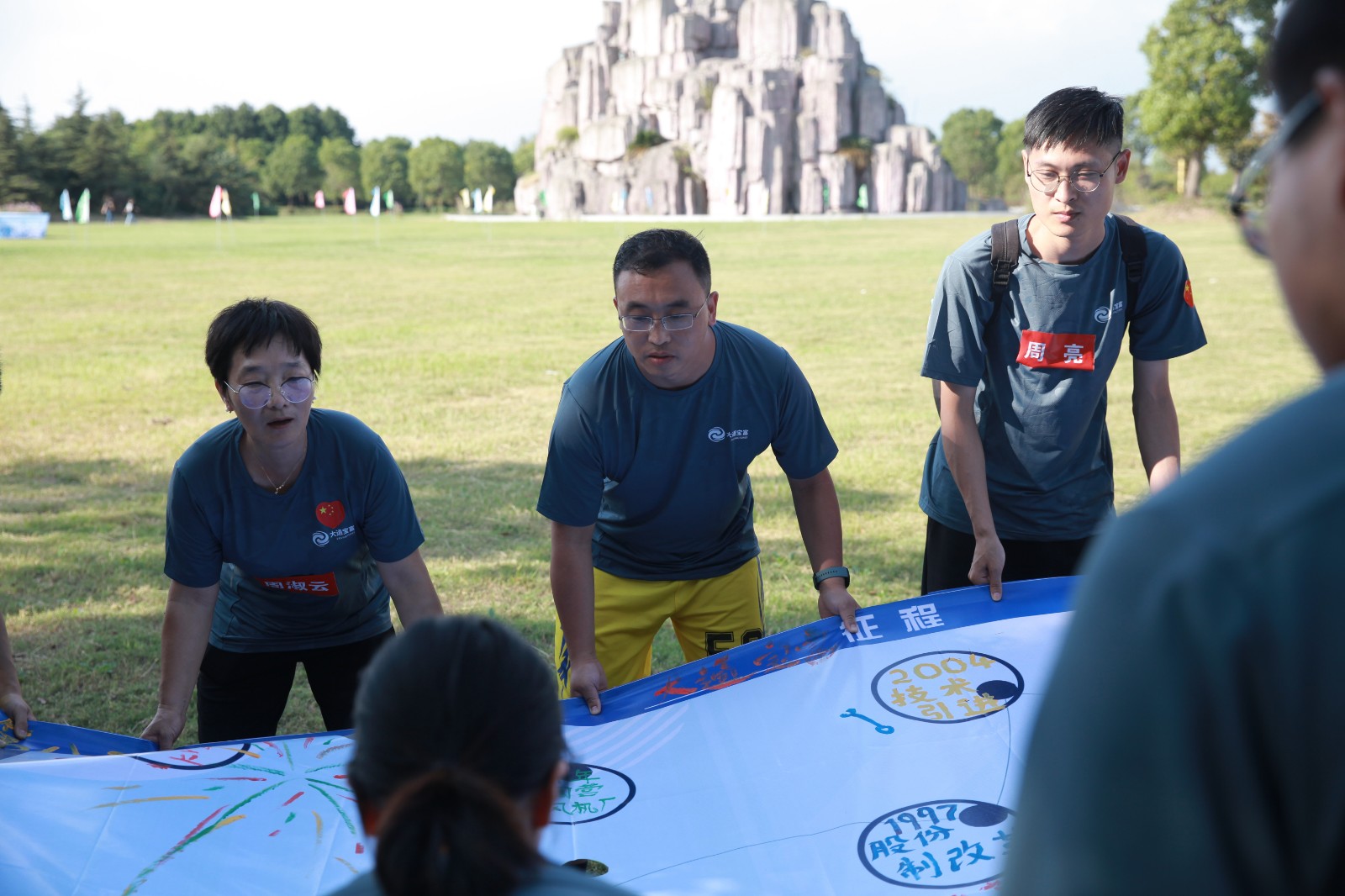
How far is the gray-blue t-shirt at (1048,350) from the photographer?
13.5 ft

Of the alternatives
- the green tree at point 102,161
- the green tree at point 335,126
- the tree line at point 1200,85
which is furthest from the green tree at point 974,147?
the green tree at point 102,161

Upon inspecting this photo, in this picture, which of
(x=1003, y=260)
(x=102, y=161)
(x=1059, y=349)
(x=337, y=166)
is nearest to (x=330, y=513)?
(x=1003, y=260)

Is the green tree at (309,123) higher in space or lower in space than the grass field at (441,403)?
higher

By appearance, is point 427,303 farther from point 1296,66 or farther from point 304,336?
point 1296,66

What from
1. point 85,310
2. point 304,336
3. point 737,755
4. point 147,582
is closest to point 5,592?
point 147,582

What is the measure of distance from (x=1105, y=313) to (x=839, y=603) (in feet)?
4.70

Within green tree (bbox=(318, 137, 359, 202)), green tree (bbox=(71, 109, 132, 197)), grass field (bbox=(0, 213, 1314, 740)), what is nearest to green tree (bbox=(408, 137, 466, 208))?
green tree (bbox=(318, 137, 359, 202))

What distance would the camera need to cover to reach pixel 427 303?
23188mm

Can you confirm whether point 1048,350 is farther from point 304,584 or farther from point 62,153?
point 62,153

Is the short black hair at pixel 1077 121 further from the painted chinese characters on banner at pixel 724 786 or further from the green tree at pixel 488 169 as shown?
the green tree at pixel 488 169

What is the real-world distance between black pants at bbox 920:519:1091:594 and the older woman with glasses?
199 cm

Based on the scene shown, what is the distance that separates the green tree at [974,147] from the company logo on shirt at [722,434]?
427ft

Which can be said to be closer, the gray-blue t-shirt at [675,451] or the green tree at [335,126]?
the gray-blue t-shirt at [675,451]

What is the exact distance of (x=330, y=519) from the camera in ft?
13.0
